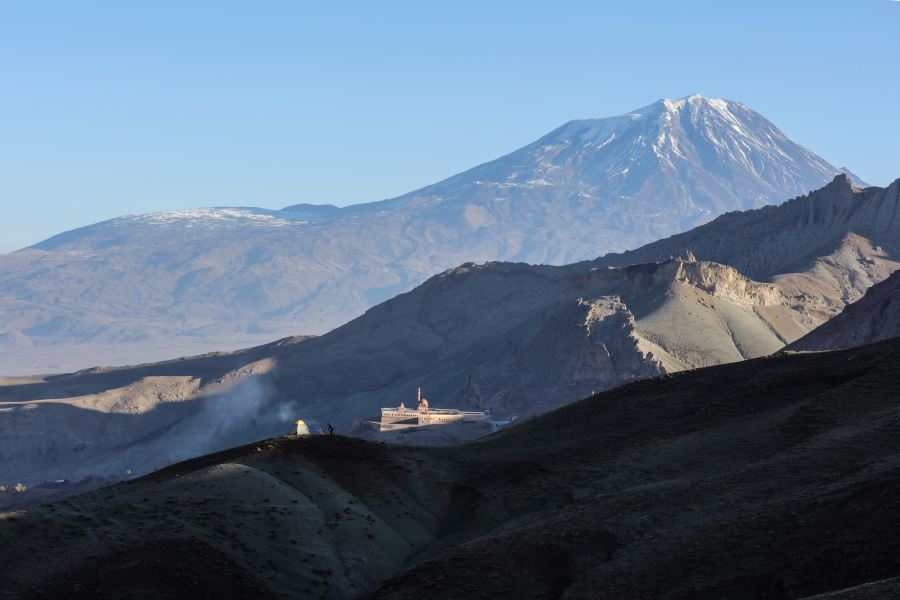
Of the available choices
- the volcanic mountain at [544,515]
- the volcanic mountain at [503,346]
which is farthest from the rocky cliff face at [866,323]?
the volcanic mountain at [544,515]

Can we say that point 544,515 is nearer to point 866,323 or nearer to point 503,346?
point 866,323

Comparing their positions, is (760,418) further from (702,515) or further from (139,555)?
(139,555)

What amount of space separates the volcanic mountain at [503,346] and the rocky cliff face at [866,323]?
20556 mm

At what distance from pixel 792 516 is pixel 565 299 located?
12100 centimetres

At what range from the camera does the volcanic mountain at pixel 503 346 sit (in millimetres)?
129750

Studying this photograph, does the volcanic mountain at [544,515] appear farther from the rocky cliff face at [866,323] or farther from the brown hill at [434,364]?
the brown hill at [434,364]

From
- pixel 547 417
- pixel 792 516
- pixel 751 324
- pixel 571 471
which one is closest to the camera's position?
pixel 792 516

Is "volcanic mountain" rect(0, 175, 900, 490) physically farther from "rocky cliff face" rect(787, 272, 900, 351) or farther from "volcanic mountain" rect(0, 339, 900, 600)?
"volcanic mountain" rect(0, 339, 900, 600)

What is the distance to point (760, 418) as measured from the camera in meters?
44.9

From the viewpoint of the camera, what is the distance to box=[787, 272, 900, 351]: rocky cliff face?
93438 mm

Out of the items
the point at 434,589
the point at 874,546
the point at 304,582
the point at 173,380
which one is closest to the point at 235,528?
the point at 304,582

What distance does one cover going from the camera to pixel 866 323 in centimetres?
A: 9544

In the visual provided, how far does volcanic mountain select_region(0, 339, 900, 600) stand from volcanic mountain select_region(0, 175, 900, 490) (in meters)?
73.6

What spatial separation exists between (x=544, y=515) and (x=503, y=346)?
108170 millimetres
